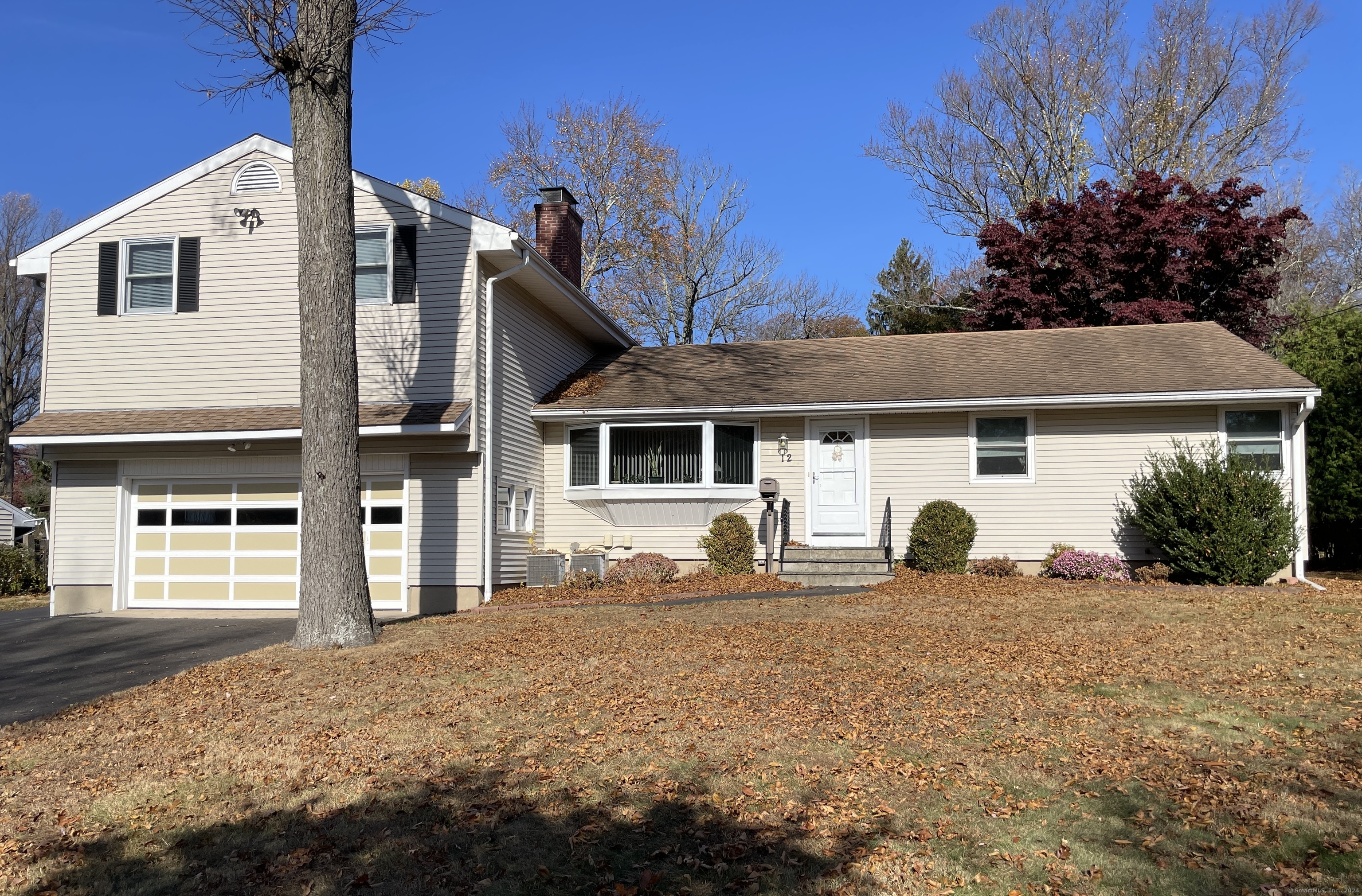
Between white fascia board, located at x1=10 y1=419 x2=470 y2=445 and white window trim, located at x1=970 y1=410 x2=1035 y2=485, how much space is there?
7711 millimetres

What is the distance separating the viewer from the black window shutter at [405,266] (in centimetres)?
1442

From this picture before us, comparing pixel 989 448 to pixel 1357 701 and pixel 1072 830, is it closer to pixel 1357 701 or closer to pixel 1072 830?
pixel 1357 701

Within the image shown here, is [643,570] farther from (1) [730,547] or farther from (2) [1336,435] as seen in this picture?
(2) [1336,435]

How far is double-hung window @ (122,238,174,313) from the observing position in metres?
15.3

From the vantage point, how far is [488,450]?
14.1m

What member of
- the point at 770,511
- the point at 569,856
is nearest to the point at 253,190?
the point at 770,511

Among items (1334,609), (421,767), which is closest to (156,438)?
(421,767)

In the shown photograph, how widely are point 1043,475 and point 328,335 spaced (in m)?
10.6

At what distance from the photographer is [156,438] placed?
14164 millimetres

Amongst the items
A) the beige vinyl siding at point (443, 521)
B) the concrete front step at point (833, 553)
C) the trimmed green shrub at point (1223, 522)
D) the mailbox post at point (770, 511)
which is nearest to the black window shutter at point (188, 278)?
the beige vinyl siding at point (443, 521)

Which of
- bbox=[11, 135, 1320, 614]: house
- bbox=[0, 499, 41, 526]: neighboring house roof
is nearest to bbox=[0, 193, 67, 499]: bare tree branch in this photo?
bbox=[0, 499, 41, 526]: neighboring house roof

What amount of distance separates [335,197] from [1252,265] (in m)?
21.2

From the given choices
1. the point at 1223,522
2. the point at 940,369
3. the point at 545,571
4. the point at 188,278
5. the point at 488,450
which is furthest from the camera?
the point at 940,369

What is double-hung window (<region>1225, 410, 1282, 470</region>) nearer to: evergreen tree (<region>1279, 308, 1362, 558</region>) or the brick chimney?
evergreen tree (<region>1279, 308, 1362, 558</region>)
